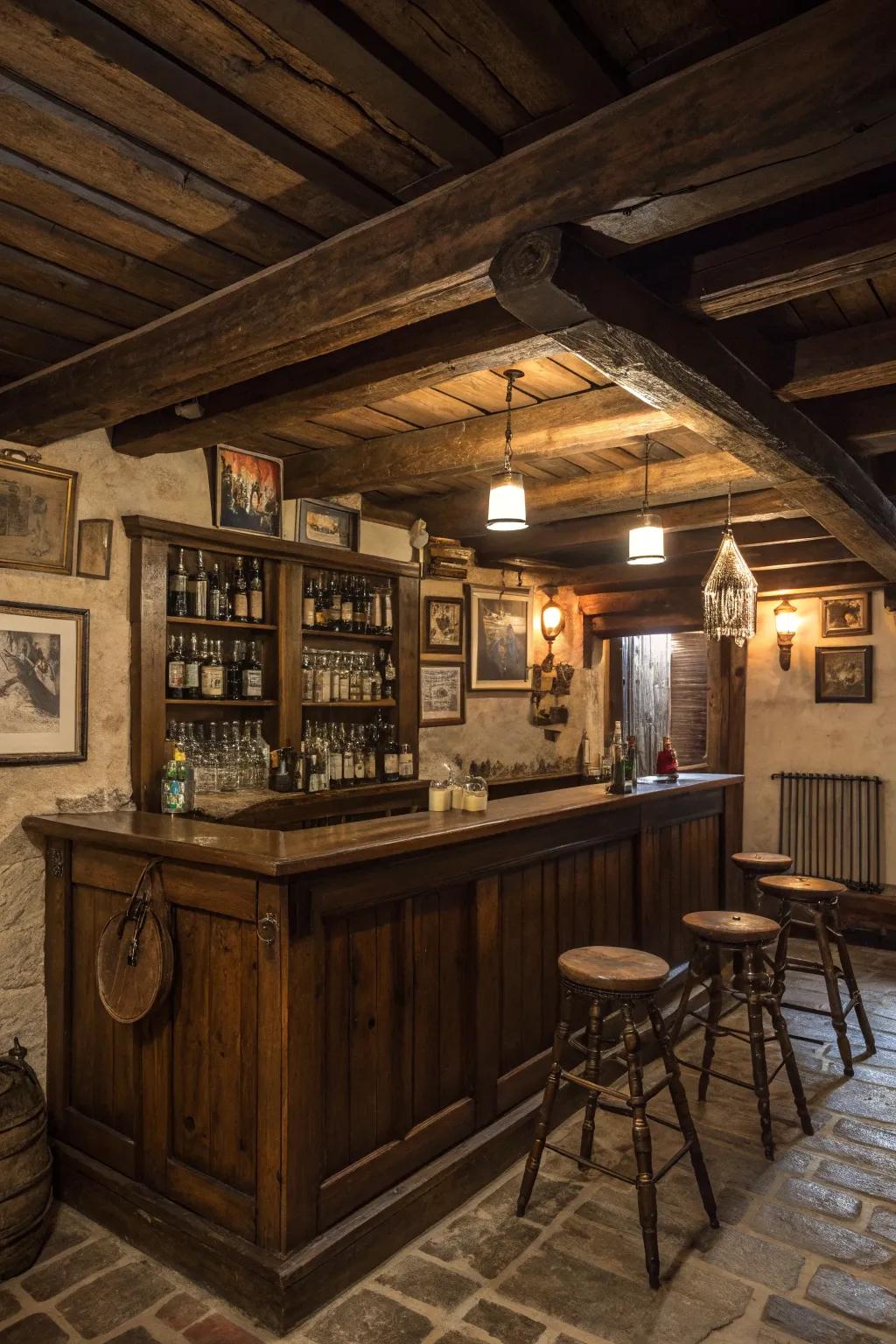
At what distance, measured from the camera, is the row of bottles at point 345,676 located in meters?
4.40

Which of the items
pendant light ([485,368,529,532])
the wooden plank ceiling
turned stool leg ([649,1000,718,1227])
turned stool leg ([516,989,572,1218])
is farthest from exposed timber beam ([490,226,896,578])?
turned stool leg ([516,989,572,1218])

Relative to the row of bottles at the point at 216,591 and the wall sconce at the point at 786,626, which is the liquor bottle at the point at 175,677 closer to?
the row of bottles at the point at 216,591

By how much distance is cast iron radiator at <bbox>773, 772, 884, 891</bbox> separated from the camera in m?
6.32

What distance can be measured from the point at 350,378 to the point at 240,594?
1.53m

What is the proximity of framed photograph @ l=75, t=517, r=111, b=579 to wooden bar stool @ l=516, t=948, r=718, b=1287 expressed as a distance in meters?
2.19

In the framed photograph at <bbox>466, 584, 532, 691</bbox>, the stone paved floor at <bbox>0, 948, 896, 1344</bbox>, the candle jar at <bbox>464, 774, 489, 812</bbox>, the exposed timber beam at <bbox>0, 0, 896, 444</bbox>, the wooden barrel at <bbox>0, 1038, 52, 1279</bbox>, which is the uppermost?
the exposed timber beam at <bbox>0, 0, 896, 444</bbox>

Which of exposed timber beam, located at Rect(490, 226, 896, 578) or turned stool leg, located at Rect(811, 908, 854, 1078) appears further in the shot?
turned stool leg, located at Rect(811, 908, 854, 1078)

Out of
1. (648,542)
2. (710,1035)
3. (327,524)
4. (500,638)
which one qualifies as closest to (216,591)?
(327,524)

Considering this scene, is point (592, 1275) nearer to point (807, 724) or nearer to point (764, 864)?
point (764, 864)

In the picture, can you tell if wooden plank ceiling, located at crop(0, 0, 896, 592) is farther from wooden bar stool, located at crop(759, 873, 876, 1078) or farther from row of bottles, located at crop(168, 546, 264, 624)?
wooden bar stool, located at crop(759, 873, 876, 1078)

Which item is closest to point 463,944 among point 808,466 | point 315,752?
point 315,752

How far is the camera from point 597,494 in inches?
170

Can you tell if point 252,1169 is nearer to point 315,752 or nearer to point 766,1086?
point 766,1086

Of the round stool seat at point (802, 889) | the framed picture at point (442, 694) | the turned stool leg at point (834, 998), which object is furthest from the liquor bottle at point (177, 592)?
the turned stool leg at point (834, 998)
